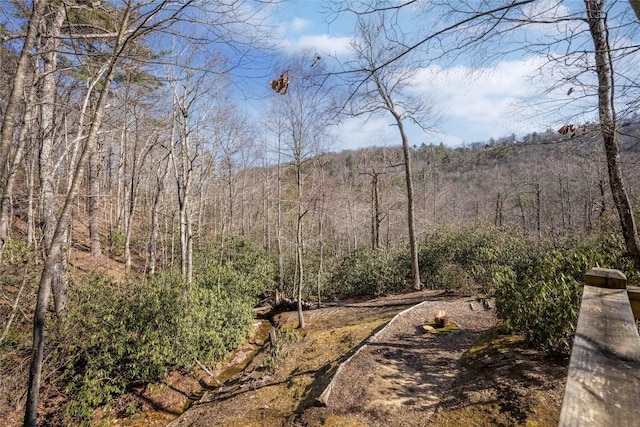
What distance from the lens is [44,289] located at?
8.98 feet

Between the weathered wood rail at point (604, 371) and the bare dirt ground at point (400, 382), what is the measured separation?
92.2 inches

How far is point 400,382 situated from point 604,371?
4.06 meters

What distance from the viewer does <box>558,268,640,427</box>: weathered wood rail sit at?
0.66 metres

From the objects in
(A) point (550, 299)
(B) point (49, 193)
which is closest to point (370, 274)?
(A) point (550, 299)

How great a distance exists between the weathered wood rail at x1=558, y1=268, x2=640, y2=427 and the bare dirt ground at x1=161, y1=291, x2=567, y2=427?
2.34 m

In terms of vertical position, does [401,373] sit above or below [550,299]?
below

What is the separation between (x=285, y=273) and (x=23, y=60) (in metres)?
12.4

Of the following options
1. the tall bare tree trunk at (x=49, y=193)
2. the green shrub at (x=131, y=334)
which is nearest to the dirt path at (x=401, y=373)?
the green shrub at (x=131, y=334)

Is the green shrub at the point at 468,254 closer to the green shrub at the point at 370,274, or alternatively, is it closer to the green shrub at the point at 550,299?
the green shrub at the point at 370,274

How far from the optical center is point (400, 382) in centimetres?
438

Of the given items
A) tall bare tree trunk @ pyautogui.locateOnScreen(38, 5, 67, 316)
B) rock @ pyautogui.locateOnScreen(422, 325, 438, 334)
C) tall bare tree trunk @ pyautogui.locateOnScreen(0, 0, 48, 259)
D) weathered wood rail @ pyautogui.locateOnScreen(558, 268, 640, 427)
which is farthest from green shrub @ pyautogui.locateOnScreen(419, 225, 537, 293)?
tall bare tree trunk @ pyautogui.locateOnScreen(38, 5, 67, 316)

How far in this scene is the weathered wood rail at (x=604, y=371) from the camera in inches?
26.1

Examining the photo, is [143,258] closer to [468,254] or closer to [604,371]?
[468,254]

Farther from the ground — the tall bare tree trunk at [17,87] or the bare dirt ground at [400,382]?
the tall bare tree trunk at [17,87]
